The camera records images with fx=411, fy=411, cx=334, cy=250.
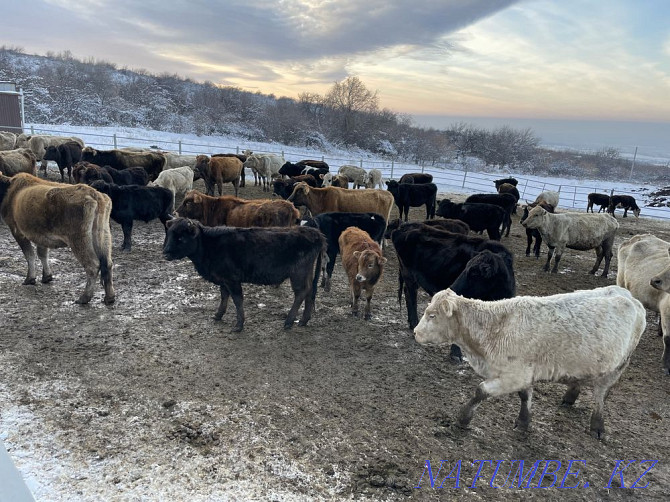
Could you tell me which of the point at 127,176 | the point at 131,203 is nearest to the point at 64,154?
the point at 127,176

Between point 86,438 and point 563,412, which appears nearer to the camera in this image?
point 86,438

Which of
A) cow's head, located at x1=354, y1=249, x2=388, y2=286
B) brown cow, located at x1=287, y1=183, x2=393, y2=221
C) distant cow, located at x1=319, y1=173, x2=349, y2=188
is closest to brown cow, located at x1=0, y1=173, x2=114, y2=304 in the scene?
cow's head, located at x1=354, y1=249, x2=388, y2=286

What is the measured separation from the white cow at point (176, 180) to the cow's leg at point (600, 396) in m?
12.4

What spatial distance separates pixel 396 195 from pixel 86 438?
12.8 metres

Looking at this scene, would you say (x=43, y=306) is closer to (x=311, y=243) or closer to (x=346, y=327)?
(x=311, y=243)

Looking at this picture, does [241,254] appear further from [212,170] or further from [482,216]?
[212,170]

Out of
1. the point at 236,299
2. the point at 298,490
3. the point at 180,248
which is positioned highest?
the point at 180,248

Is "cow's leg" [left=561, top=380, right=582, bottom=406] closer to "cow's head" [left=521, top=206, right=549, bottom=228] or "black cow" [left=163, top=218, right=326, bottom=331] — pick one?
"black cow" [left=163, top=218, right=326, bottom=331]

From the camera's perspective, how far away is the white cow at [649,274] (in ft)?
18.3

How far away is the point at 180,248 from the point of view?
5770 millimetres

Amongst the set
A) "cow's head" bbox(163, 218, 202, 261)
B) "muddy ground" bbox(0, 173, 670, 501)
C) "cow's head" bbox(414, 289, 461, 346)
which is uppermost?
"cow's head" bbox(163, 218, 202, 261)

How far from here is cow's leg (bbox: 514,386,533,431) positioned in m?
4.10

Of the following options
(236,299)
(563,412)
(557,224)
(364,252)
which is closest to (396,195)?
(557,224)

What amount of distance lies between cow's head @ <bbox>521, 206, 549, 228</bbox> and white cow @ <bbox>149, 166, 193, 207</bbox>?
416 inches
